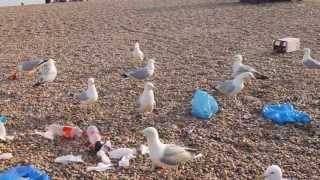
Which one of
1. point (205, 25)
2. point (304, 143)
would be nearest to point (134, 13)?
point (205, 25)

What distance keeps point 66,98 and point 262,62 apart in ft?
13.6

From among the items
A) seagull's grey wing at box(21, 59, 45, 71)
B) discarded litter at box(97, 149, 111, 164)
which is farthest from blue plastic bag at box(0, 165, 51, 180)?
seagull's grey wing at box(21, 59, 45, 71)

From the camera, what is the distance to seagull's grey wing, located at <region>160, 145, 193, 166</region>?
4.66 meters

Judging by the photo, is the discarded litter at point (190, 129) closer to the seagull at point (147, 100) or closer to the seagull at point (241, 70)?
the seagull at point (147, 100)

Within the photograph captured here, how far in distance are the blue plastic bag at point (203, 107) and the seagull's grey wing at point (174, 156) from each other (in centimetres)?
157

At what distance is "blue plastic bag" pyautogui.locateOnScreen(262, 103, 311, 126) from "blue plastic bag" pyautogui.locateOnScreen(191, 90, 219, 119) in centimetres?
70

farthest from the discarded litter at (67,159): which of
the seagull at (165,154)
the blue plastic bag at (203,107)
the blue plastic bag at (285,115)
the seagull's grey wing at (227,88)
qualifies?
the seagull's grey wing at (227,88)

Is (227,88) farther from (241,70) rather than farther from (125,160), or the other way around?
(125,160)

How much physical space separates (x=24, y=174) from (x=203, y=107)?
2.64m

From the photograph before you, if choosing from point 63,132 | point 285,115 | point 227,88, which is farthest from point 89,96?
point 285,115

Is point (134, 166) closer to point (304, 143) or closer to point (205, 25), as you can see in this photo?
point (304, 143)

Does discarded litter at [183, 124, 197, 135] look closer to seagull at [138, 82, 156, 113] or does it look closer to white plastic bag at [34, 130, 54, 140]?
seagull at [138, 82, 156, 113]

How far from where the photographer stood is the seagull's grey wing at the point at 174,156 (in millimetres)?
4656

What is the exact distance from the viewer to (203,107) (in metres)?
6.28
